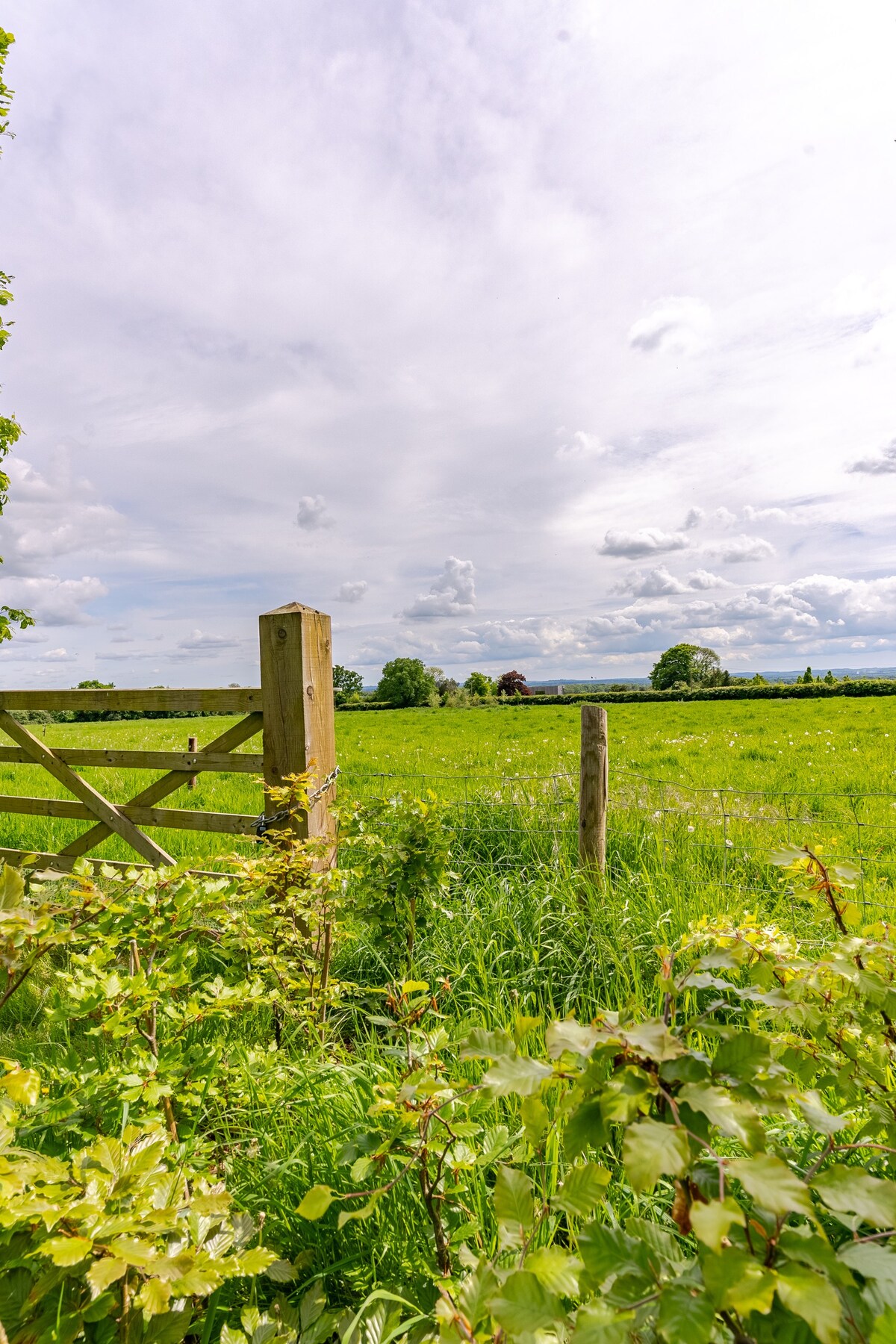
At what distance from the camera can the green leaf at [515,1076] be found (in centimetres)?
91

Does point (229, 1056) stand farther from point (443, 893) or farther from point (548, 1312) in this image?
point (548, 1312)

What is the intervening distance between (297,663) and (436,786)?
15.9ft

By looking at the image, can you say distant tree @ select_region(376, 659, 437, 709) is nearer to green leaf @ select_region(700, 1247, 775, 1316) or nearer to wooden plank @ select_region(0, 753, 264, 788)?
wooden plank @ select_region(0, 753, 264, 788)

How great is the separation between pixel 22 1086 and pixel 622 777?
8.86 m

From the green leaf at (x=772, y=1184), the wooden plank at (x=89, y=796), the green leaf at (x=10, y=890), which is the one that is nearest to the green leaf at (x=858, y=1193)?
the green leaf at (x=772, y=1184)

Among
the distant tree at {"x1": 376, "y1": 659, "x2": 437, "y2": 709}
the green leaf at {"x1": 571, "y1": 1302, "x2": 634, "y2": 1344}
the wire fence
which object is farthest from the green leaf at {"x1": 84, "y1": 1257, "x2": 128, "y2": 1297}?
the distant tree at {"x1": 376, "y1": 659, "x2": 437, "y2": 709}

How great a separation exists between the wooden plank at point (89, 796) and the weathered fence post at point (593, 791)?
2.60 meters

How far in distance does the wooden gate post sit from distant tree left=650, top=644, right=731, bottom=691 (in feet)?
213

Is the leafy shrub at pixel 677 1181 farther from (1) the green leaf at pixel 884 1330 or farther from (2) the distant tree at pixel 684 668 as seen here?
(2) the distant tree at pixel 684 668

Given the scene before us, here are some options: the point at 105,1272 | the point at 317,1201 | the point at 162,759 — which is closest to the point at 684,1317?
the point at 317,1201

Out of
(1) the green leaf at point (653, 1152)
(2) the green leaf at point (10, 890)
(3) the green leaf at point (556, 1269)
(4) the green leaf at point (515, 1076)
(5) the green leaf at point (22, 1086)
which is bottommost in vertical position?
(3) the green leaf at point (556, 1269)

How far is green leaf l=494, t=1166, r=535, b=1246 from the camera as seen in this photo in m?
1.00

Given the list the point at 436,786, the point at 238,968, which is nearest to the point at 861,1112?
the point at 238,968

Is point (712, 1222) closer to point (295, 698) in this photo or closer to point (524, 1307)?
point (524, 1307)
